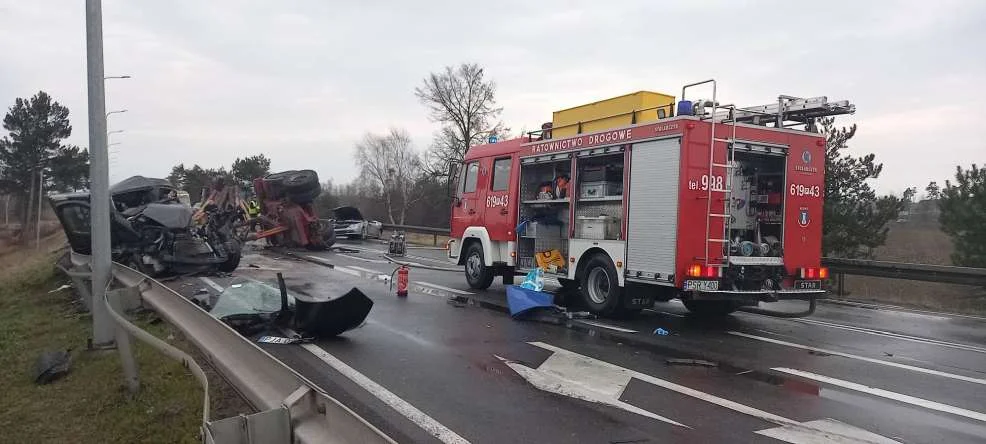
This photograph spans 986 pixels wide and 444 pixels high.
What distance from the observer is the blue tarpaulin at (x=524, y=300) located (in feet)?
31.3

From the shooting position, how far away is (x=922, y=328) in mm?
9695

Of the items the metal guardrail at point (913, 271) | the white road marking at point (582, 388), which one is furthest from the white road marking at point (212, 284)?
the metal guardrail at point (913, 271)

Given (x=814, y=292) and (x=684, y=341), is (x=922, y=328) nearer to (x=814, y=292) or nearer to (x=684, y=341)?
(x=814, y=292)

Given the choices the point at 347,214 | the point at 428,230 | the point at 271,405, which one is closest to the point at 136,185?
the point at 271,405

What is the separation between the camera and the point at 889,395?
5.72 metres

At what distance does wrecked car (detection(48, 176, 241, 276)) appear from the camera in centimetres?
1177

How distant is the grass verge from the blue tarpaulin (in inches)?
172

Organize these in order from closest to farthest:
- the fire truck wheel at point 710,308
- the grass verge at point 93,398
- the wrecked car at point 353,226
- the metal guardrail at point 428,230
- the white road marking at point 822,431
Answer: the white road marking at point 822,431 < the grass verge at point 93,398 < the fire truck wheel at point 710,308 < the metal guardrail at point 428,230 < the wrecked car at point 353,226

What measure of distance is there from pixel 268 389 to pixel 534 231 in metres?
8.35

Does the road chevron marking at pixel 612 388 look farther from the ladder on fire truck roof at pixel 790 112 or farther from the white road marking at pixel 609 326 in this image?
the ladder on fire truck roof at pixel 790 112

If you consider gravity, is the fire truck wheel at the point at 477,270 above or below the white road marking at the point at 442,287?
above

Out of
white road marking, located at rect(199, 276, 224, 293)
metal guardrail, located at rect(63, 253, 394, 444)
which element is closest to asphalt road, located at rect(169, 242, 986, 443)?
metal guardrail, located at rect(63, 253, 394, 444)

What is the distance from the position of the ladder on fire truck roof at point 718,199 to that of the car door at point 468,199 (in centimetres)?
534

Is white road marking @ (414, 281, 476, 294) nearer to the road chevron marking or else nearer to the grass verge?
the road chevron marking
